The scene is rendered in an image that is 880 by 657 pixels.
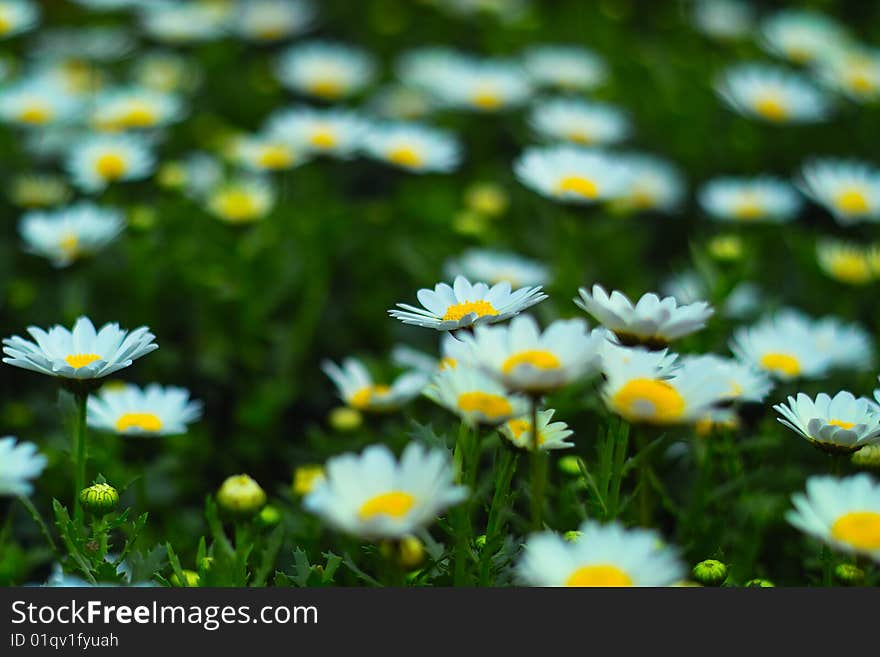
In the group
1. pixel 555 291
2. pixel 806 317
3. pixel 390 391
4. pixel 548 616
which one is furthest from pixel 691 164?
pixel 548 616

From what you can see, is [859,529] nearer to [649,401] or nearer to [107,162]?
[649,401]

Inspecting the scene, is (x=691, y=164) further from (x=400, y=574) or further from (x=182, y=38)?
(x=400, y=574)

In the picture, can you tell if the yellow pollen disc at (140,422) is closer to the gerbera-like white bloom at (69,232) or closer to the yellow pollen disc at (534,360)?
the gerbera-like white bloom at (69,232)

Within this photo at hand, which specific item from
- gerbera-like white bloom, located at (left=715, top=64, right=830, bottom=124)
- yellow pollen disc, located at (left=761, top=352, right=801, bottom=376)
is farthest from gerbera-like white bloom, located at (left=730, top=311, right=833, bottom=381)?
gerbera-like white bloom, located at (left=715, top=64, right=830, bottom=124)

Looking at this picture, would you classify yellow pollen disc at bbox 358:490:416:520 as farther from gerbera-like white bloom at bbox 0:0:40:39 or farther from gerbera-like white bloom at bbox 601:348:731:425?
gerbera-like white bloom at bbox 0:0:40:39

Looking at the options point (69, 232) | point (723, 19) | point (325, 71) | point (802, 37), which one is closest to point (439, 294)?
point (69, 232)
